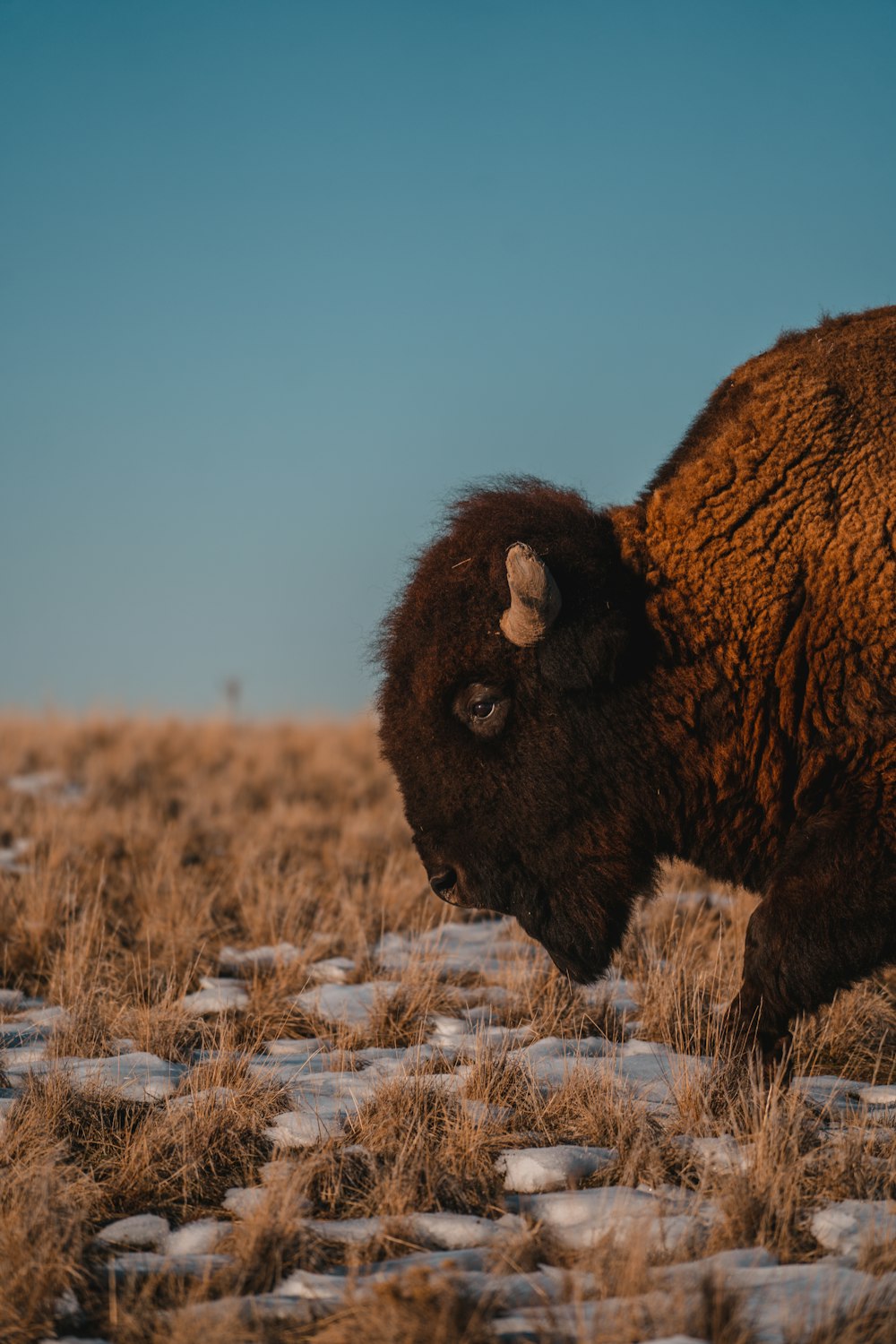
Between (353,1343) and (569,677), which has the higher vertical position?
(569,677)

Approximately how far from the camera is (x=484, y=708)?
4.35 meters

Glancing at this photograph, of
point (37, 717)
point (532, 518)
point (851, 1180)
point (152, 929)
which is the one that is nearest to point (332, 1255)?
point (851, 1180)

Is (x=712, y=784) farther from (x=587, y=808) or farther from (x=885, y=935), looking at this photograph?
(x=885, y=935)

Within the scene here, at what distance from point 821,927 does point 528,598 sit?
1490 mm

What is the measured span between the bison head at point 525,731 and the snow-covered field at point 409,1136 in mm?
627

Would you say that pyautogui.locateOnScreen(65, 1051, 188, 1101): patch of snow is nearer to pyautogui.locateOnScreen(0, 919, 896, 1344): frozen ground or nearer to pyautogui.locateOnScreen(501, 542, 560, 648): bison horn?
pyautogui.locateOnScreen(0, 919, 896, 1344): frozen ground

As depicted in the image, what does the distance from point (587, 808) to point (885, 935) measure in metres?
1.14

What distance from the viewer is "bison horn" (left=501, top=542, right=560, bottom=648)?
13.1 ft

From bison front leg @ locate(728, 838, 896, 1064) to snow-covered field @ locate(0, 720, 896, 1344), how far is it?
0.33m

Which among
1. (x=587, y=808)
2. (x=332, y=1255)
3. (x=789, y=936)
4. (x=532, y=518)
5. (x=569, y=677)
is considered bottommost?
(x=332, y=1255)

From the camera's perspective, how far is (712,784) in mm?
4375

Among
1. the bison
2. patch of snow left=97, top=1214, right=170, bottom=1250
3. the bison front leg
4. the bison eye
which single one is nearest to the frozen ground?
patch of snow left=97, top=1214, right=170, bottom=1250

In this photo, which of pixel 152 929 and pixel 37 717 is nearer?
pixel 152 929

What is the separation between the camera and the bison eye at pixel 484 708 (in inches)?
171
